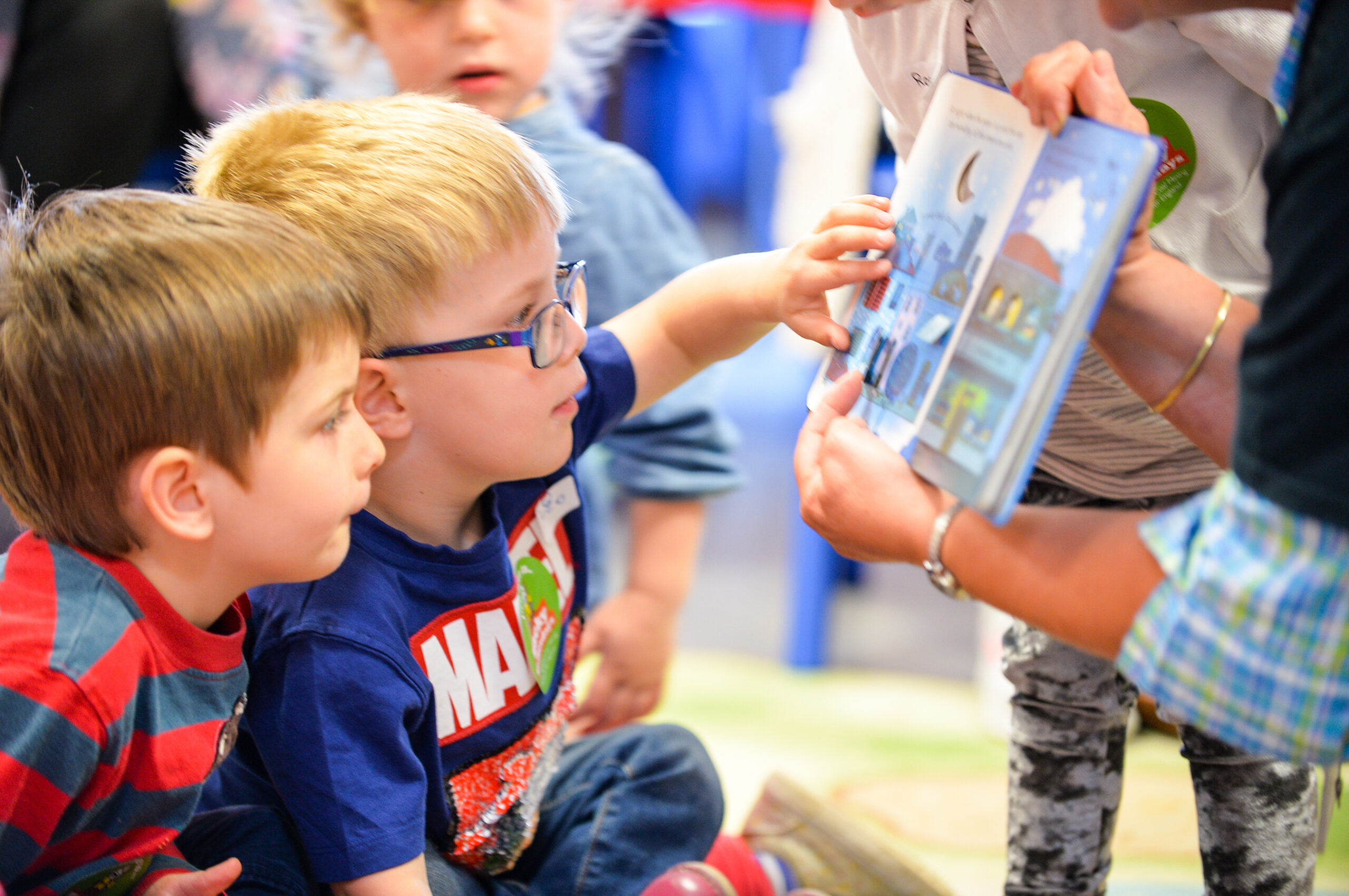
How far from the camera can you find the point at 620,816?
2.95 feet

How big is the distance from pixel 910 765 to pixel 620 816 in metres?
0.64

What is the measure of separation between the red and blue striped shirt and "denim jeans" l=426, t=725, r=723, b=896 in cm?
26

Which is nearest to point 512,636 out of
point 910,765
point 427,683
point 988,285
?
point 427,683

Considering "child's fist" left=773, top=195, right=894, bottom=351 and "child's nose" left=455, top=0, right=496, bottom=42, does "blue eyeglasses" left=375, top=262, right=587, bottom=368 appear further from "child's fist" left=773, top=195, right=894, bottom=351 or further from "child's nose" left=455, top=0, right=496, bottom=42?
"child's nose" left=455, top=0, right=496, bottom=42

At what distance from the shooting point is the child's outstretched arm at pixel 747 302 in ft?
2.37

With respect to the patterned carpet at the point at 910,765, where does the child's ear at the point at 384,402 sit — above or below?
above

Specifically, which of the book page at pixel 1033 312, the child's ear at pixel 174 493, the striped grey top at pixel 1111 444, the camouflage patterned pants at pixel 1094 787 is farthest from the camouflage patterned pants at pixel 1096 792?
the child's ear at pixel 174 493

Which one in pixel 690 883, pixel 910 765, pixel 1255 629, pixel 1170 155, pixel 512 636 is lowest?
pixel 910 765

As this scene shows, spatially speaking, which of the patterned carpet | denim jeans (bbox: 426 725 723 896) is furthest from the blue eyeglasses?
the patterned carpet

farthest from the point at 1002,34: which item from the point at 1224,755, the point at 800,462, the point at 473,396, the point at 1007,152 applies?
the point at 1224,755

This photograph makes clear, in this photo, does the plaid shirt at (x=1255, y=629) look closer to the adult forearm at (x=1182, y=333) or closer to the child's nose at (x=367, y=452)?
the adult forearm at (x=1182, y=333)

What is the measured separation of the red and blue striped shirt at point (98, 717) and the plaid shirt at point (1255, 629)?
20.1 inches

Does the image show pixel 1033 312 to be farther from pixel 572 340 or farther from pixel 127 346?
pixel 127 346

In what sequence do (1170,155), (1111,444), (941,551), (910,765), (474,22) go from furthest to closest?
(910,765) → (474,22) → (1111,444) → (1170,155) → (941,551)
